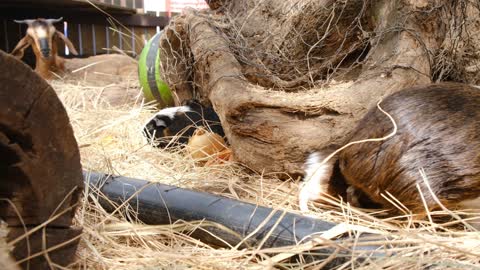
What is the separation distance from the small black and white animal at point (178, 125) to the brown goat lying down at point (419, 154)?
151 cm

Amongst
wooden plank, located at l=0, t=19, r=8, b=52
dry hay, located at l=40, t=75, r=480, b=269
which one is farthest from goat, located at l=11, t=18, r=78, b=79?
dry hay, located at l=40, t=75, r=480, b=269

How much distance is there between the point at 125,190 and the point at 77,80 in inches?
188

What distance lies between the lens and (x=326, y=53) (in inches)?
158

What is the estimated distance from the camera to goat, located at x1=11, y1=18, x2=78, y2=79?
22.5 ft

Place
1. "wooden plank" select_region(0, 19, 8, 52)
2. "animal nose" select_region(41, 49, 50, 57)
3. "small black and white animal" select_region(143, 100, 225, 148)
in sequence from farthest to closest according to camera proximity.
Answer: "wooden plank" select_region(0, 19, 8, 52) < "animal nose" select_region(41, 49, 50, 57) < "small black and white animal" select_region(143, 100, 225, 148)

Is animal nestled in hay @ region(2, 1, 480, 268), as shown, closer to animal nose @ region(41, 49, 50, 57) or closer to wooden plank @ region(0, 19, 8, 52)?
animal nose @ region(41, 49, 50, 57)

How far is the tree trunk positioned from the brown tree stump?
1.54m

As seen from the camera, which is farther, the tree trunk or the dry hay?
the tree trunk

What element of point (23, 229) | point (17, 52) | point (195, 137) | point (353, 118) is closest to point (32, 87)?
point (23, 229)

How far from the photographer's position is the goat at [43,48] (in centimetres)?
686

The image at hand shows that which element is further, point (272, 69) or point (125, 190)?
point (272, 69)

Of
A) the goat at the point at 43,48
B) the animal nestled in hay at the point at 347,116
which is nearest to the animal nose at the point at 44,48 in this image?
the goat at the point at 43,48

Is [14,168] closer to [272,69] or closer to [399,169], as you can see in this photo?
[399,169]

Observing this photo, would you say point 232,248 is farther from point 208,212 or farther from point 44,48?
point 44,48
